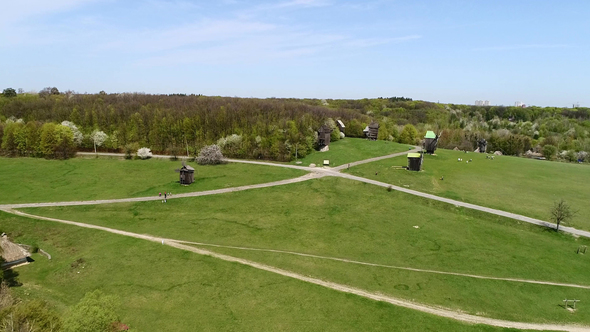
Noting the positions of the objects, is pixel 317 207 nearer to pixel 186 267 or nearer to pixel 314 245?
pixel 314 245

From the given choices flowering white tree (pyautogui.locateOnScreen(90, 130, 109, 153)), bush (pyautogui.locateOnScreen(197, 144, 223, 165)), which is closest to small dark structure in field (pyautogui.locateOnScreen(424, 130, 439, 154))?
bush (pyautogui.locateOnScreen(197, 144, 223, 165))

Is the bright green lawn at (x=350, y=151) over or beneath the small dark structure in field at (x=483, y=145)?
beneath

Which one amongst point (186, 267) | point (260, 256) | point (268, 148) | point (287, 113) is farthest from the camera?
point (287, 113)

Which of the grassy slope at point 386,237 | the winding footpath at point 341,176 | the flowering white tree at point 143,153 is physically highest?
the flowering white tree at point 143,153

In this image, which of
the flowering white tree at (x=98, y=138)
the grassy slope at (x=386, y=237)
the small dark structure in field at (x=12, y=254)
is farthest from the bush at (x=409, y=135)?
the small dark structure in field at (x=12, y=254)

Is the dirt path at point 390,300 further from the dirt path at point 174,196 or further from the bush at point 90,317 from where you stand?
the bush at point 90,317

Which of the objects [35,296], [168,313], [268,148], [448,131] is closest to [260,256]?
[168,313]
